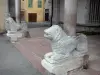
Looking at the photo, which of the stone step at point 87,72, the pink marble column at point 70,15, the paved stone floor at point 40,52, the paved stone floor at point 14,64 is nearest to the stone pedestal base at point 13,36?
the paved stone floor at point 40,52

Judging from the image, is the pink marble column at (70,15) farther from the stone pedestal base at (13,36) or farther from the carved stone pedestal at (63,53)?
the stone pedestal base at (13,36)

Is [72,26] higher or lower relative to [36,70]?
higher

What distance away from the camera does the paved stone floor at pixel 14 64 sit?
6477 millimetres

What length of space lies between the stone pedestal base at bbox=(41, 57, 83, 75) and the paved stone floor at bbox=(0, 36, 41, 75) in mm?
954

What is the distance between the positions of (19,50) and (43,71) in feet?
10.6

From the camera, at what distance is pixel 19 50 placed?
371 inches

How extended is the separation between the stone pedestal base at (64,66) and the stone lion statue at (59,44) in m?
0.11

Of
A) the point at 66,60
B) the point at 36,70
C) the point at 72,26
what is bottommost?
the point at 36,70

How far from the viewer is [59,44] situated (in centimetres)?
552

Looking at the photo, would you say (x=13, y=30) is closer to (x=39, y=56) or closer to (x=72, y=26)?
(x=39, y=56)

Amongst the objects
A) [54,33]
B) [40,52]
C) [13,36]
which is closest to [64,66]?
[54,33]

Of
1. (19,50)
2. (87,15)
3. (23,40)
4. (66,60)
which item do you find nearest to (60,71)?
(66,60)

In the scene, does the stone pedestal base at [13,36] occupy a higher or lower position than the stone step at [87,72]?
higher

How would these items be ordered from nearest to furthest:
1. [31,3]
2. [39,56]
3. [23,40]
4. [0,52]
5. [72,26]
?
1. [72,26]
2. [39,56]
3. [0,52]
4. [23,40]
5. [31,3]
